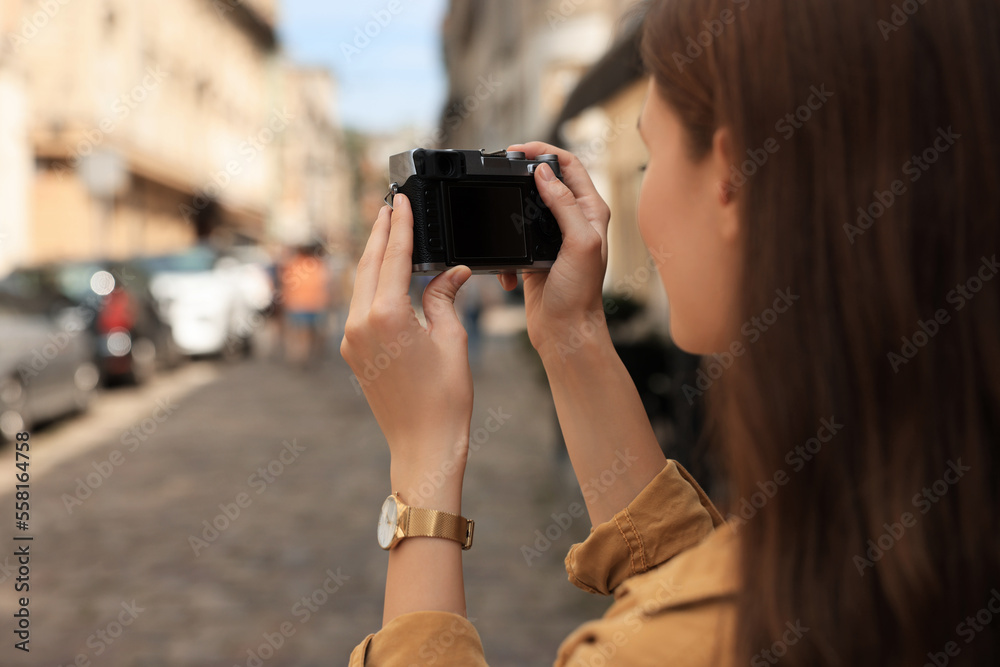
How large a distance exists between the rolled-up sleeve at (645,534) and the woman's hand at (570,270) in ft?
0.75

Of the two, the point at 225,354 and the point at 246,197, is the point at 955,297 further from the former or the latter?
the point at 246,197

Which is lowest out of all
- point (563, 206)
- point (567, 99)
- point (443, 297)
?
point (443, 297)

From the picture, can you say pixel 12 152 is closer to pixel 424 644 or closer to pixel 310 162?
pixel 424 644

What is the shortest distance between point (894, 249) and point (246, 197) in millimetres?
41143

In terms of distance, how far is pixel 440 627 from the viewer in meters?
1.05

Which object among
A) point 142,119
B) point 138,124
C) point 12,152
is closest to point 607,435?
point 12,152

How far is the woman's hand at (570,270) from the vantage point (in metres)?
1.28

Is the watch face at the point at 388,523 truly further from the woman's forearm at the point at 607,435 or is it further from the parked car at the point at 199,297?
the parked car at the point at 199,297

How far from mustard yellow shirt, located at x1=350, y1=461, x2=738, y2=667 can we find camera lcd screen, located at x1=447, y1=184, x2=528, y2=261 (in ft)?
1.24

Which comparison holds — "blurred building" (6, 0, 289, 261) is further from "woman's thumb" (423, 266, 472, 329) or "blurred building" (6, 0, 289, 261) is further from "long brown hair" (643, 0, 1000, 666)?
"long brown hair" (643, 0, 1000, 666)

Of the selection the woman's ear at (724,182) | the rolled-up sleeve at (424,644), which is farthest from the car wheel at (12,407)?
the woman's ear at (724,182)

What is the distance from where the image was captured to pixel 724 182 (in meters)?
0.98

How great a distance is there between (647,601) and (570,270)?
51 centimetres

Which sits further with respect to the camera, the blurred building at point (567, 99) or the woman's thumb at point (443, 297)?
the blurred building at point (567, 99)
